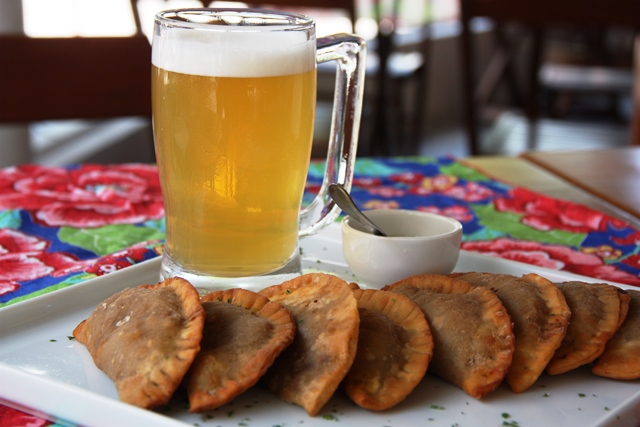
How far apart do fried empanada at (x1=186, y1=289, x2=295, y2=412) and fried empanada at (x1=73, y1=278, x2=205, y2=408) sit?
0.02 metres

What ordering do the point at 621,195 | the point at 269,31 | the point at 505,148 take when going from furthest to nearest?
the point at 505,148 → the point at 621,195 → the point at 269,31

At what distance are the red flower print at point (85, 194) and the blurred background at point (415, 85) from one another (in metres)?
0.39

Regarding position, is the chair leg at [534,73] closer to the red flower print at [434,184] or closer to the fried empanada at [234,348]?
the red flower print at [434,184]

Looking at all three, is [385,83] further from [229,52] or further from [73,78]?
[229,52]

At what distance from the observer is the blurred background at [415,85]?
3199 mm

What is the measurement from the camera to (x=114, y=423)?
2.23 ft

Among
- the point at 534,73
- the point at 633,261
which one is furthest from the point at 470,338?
the point at 534,73

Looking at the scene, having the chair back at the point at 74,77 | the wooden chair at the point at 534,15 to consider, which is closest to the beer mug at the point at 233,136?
the chair back at the point at 74,77

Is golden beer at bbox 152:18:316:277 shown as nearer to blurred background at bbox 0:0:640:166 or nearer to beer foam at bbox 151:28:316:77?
beer foam at bbox 151:28:316:77

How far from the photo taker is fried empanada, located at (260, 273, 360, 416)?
0.71 m

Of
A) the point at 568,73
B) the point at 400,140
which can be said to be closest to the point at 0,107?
the point at 400,140

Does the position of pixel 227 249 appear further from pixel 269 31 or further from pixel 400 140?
pixel 400 140

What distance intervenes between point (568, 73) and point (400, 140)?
1670mm

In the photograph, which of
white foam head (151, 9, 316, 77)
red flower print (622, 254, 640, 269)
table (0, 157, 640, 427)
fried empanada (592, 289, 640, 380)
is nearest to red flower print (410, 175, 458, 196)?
table (0, 157, 640, 427)
